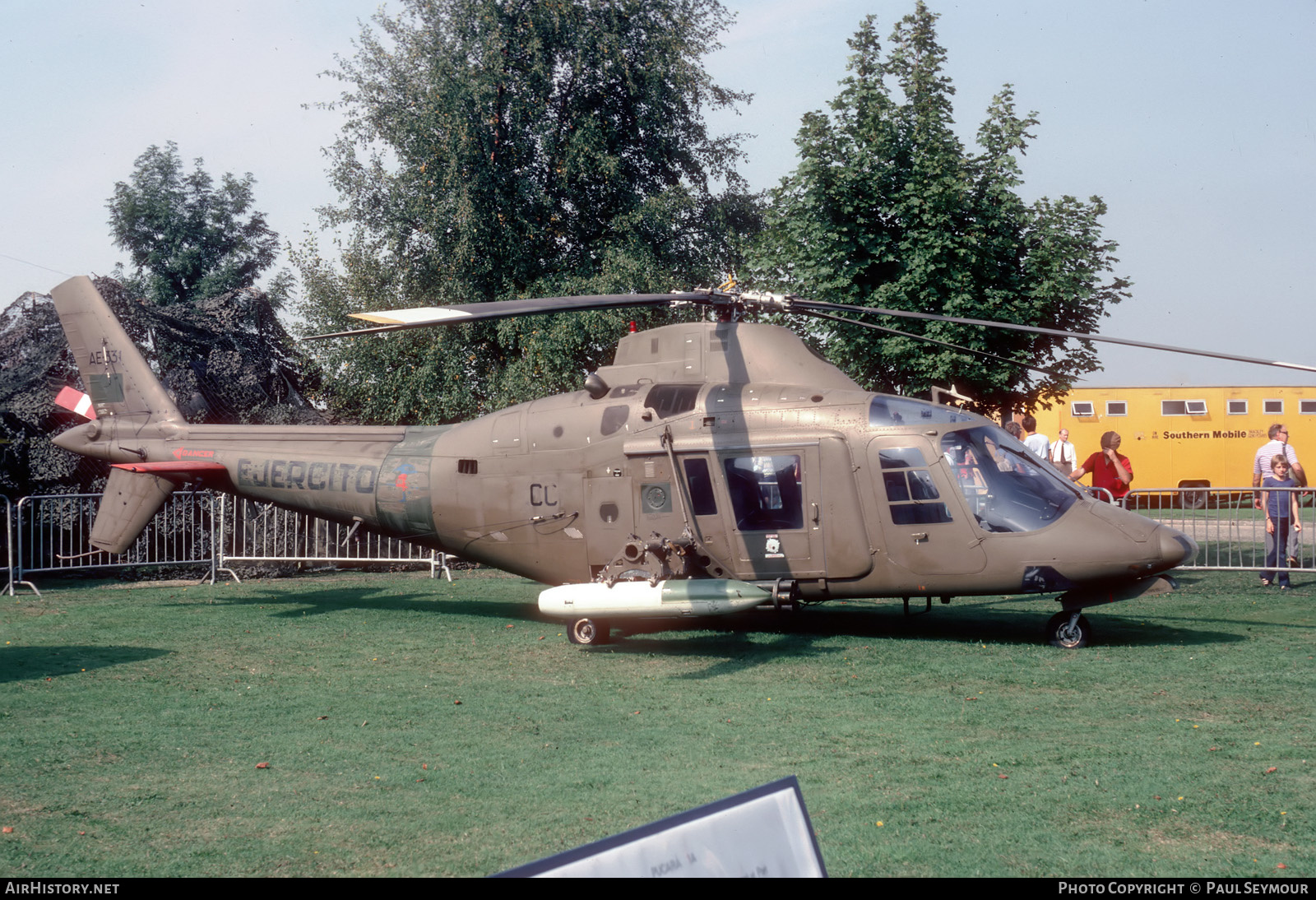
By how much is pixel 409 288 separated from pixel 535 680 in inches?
598

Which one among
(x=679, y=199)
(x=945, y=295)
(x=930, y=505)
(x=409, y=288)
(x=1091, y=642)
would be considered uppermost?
(x=679, y=199)

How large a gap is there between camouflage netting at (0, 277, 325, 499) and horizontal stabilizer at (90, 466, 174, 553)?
5.27m

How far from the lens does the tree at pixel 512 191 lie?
65.5ft

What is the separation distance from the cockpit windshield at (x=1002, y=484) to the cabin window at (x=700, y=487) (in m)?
2.31

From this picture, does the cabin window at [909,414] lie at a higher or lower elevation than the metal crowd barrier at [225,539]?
higher

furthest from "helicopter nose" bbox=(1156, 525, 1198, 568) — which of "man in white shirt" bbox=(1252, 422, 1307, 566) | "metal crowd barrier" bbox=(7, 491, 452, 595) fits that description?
"metal crowd barrier" bbox=(7, 491, 452, 595)

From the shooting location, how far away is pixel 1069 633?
9297mm

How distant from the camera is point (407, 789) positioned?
520 centimetres

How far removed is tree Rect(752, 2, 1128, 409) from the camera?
53.5 ft

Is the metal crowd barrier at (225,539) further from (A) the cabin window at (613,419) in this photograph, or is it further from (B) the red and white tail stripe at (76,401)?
(A) the cabin window at (613,419)

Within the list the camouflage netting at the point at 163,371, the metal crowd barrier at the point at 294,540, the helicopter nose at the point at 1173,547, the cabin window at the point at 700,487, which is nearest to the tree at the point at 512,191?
the camouflage netting at the point at 163,371
